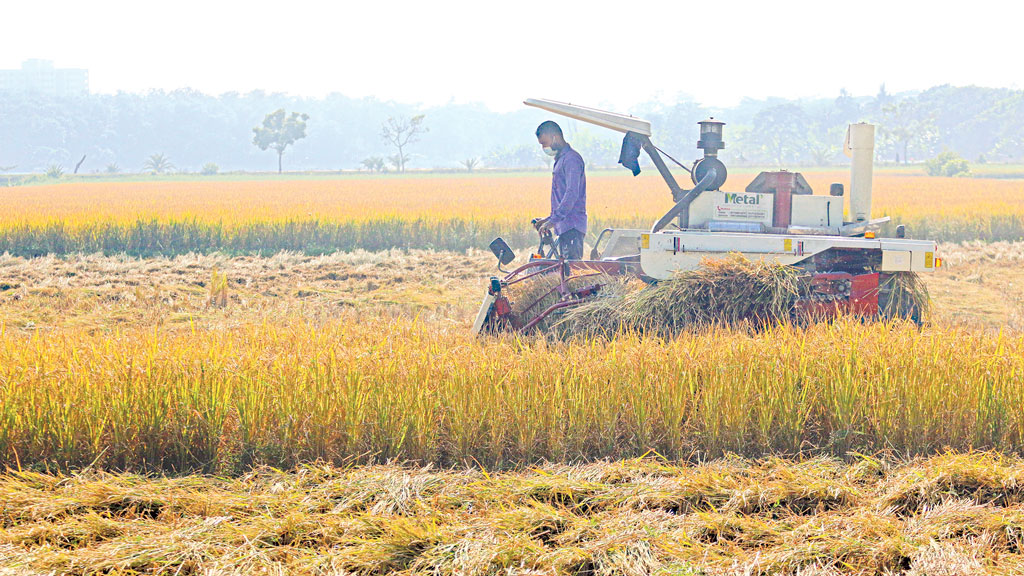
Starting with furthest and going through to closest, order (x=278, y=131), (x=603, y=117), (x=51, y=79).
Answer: (x=51, y=79) < (x=278, y=131) < (x=603, y=117)

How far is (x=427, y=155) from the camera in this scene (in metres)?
143

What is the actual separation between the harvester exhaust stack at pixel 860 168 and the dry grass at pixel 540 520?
10.5ft

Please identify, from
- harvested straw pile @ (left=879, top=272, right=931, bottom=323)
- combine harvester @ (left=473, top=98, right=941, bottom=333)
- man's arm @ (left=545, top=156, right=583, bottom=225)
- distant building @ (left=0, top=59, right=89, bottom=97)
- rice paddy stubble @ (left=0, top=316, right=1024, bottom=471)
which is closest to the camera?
rice paddy stubble @ (left=0, top=316, right=1024, bottom=471)

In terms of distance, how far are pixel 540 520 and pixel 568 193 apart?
14.0ft

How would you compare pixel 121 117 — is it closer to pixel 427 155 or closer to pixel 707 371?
pixel 427 155

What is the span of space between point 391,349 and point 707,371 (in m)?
1.80

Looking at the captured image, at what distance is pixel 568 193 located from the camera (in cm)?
746

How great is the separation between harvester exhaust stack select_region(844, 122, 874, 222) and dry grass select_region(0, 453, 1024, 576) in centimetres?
320

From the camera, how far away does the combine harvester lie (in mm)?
6219

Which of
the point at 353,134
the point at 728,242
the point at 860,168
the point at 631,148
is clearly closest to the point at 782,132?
the point at 353,134

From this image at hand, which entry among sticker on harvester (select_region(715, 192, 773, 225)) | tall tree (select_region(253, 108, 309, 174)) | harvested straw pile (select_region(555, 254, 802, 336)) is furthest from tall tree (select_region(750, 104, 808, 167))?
harvested straw pile (select_region(555, 254, 802, 336))

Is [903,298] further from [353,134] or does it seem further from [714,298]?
[353,134]

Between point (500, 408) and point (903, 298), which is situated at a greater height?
point (903, 298)

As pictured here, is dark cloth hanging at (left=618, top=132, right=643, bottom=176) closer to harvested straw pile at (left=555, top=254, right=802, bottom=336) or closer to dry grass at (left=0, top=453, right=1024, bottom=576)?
harvested straw pile at (left=555, top=254, right=802, bottom=336)
